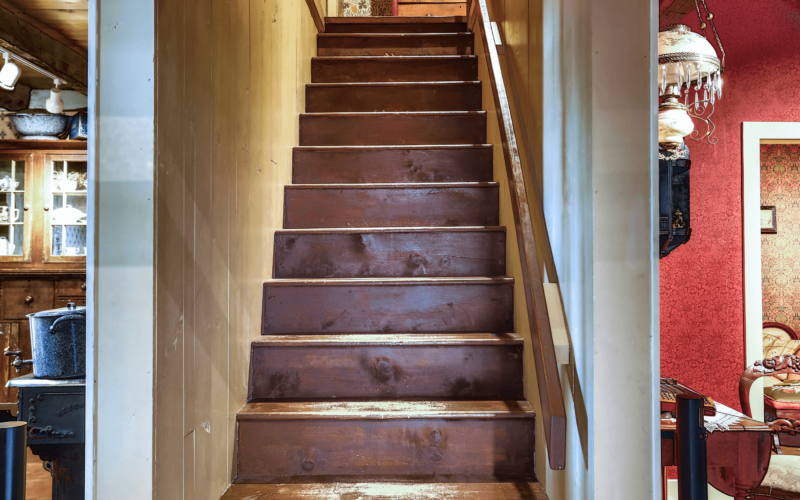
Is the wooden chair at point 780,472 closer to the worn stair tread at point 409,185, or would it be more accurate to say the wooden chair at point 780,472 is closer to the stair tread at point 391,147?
the worn stair tread at point 409,185

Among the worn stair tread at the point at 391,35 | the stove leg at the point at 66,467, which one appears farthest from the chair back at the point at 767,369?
the stove leg at the point at 66,467

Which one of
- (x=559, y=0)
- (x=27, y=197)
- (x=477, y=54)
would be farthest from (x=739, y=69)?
(x=27, y=197)

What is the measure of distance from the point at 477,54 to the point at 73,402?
275 cm

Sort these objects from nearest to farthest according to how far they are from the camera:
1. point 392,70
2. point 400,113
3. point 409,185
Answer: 1. point 409,185
2. point 400,113
3. point 392,70

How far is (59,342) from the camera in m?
1.75

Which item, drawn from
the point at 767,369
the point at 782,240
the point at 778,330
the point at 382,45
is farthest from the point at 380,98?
the point at 782,240

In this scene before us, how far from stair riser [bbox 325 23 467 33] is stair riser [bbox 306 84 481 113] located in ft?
3.21

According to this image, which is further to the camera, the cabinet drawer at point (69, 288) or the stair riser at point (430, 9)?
the stair riser at point (430, 9)

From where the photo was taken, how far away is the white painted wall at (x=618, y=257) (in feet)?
3.75

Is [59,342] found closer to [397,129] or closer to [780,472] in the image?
[397,129]

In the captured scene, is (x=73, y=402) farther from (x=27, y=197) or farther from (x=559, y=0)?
(x=27, y=197)

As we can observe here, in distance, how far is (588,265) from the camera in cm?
118

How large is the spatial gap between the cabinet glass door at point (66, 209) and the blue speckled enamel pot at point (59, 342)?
9.44 ft

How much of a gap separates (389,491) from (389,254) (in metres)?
0.97
